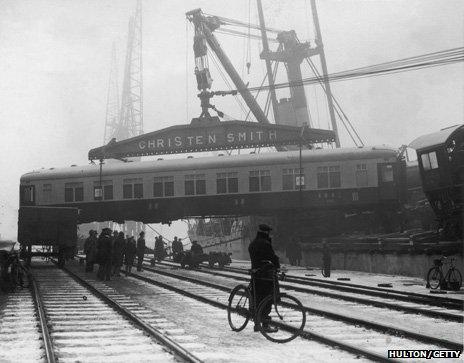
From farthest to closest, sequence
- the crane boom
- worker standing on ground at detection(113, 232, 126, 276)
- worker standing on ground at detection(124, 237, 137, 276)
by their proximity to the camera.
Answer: the crane boom
worker standing on ground at detection(124, 237, 137, 276)
worker standing on ground at detection(113, 232, 126, 276)

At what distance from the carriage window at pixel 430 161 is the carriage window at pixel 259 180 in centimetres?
853

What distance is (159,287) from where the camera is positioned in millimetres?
16109

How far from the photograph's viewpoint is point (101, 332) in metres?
8.27

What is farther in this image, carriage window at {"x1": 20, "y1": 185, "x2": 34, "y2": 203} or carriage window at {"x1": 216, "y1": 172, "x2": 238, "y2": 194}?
carriage window at {"x1": 20, "y1": 185, "x2": 34, "y2": 203}

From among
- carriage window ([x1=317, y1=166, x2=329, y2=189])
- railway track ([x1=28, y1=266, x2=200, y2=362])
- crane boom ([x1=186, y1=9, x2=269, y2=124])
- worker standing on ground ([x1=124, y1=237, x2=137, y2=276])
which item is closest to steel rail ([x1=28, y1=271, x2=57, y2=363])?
railway track ([x1=28, y1=266, x2=200, y2=362])

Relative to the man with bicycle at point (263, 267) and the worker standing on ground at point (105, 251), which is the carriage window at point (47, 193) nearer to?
the worker standing on ground at point (105, 251)

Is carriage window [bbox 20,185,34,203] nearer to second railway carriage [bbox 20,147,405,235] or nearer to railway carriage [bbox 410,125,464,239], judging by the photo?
second railway carriage [bbox 20,147,405,235]

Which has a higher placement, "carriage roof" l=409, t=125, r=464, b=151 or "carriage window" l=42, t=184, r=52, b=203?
"carriage roof" l=409, t=125, r=464, b=151

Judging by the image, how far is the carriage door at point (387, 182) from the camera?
2631 centimetres

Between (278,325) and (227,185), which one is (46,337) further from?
(227,185)

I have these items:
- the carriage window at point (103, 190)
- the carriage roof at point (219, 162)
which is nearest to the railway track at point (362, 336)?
the carriage roof at point (219, 162)

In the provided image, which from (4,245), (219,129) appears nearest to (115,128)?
(219,129)

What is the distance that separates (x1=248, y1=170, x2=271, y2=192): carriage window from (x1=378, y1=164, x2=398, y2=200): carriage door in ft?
16.9

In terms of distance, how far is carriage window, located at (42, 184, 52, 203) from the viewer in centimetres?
2997
